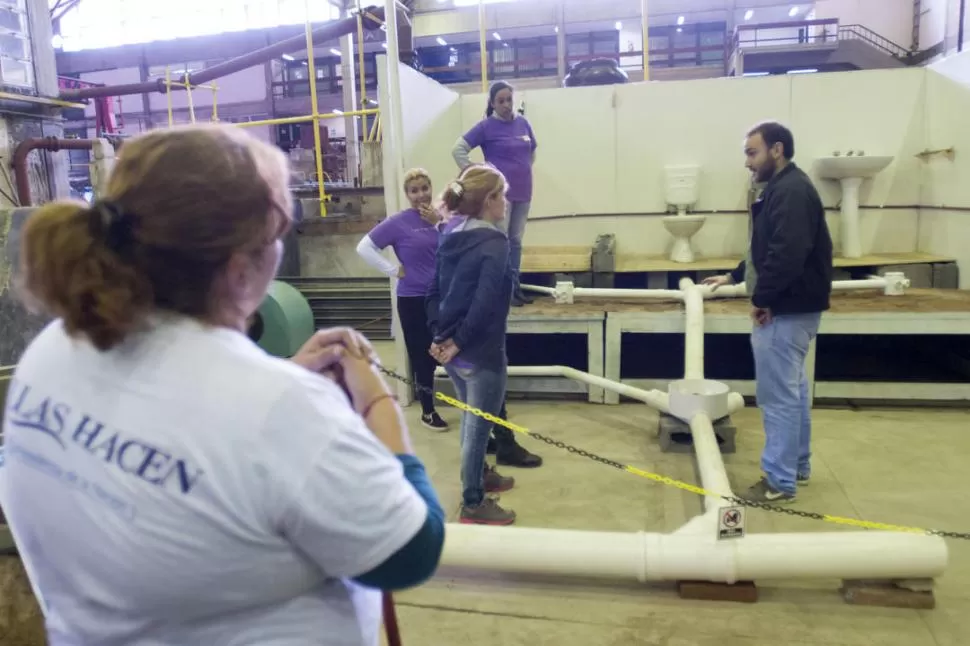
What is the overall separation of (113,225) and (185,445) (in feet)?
0.82

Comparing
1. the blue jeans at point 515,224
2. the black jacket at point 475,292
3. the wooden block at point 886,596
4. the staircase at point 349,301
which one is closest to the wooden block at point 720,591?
the wooden block at point 886,596

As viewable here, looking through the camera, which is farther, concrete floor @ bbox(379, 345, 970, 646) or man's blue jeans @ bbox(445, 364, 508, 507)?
man's blue jeans @ bbox(445, 364, 508, 507)

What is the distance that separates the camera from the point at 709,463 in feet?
10.9

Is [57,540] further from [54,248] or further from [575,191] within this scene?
[575,191]

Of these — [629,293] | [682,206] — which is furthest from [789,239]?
[682,206]

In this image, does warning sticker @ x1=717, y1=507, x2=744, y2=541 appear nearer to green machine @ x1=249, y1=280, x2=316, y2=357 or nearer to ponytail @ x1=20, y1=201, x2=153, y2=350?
ponytail @ x1=20, y1=201, x2=153, y2=350

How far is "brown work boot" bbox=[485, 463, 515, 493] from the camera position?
12.0 feet

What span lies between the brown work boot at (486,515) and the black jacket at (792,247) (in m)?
1.45

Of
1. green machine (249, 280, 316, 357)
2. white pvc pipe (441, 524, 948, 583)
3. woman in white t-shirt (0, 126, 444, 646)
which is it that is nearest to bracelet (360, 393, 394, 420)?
woman in white t-shirt (0, 126, 444, 646)

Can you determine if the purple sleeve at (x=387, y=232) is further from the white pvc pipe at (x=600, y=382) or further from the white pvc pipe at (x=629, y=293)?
the white pvc pipe at (x=629, y=293)

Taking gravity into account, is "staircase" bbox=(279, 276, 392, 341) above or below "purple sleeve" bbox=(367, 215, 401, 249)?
below

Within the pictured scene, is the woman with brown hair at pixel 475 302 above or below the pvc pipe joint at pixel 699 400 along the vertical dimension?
above

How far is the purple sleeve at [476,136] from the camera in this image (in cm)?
527

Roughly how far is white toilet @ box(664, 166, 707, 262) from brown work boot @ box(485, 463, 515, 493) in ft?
11.7
